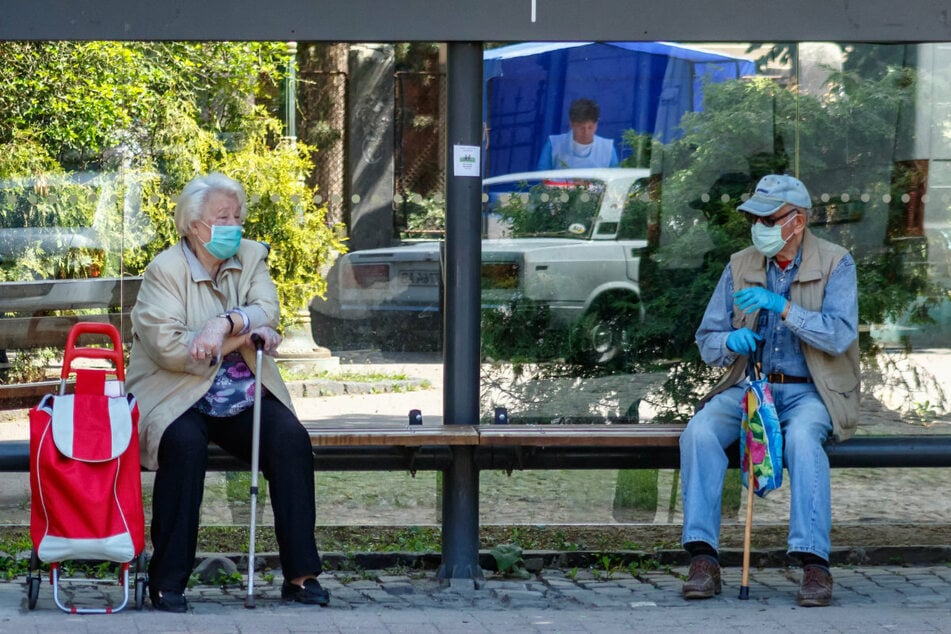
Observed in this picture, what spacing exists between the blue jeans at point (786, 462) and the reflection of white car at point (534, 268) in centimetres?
98

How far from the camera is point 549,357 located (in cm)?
664

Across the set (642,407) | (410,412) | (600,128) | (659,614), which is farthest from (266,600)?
(600,128)

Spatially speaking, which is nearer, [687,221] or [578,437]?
[578,437]

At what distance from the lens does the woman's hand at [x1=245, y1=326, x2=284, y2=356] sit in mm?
5453

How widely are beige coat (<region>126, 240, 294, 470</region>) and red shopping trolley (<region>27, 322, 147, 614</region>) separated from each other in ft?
0.62

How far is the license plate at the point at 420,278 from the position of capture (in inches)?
256

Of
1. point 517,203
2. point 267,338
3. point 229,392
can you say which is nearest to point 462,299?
point 517,203

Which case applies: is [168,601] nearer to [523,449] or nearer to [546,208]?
[523,449]

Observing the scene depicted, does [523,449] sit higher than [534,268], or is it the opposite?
[534,268]

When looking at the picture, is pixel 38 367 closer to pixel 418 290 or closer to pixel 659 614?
pixel 418 290

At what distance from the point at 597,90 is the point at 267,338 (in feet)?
6.60

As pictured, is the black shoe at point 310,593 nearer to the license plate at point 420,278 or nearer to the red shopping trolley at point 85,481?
the red shopping trolley at point 85,481

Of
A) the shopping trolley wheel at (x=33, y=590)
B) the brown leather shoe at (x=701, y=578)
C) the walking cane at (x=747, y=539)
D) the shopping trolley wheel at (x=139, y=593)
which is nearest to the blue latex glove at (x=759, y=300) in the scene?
the walking cane at (x=747, y=539)

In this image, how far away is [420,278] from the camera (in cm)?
651
